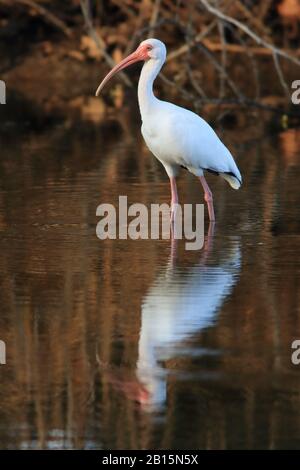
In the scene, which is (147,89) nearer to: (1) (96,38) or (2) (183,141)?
(2) (183,141)

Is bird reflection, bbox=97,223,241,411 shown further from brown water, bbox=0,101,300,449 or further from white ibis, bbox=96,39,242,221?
white ibis, bbox=96,39,242,221

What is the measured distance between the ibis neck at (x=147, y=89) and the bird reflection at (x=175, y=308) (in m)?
1.75

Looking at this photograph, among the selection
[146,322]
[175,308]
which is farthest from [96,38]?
[146,322]

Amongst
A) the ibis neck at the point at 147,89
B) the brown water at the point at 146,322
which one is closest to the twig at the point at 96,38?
the brown water at the point at 146,322

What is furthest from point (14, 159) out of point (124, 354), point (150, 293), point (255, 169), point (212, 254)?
point (124, 354)

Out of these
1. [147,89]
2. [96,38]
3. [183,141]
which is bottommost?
[183,141]

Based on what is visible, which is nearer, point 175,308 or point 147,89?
point 175,308

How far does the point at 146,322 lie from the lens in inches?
305

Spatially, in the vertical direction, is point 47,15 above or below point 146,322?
above

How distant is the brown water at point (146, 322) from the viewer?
602cm

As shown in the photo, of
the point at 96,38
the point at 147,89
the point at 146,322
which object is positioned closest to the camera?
the point at 146,322

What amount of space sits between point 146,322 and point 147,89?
13.3ft

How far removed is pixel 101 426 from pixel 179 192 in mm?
6812

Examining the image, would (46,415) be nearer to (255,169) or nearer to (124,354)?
(124,354)
